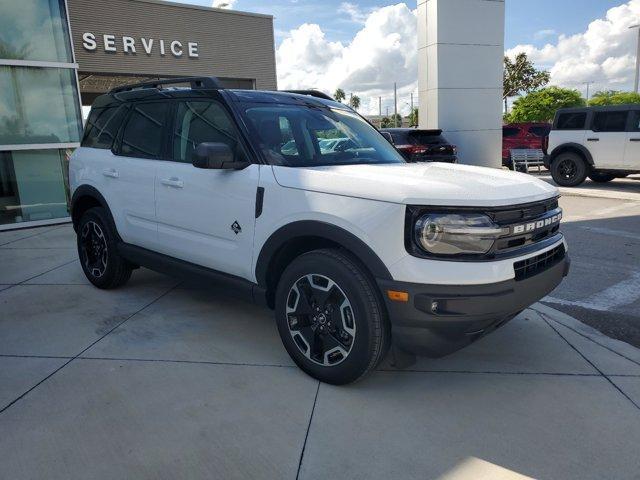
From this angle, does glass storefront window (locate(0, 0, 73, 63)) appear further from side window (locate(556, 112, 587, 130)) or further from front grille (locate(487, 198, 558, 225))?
side window (locate(556, 112, 587, 130))

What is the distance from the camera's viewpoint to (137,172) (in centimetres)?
425

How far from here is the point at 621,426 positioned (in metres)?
2.70

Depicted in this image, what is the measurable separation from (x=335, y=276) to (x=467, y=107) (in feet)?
52.7

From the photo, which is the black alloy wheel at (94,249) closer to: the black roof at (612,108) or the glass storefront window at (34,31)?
the glass storefront window at (34,31)

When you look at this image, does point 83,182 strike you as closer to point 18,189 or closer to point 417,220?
point 417,220

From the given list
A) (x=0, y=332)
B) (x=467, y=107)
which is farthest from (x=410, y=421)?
(x=467, y=107)

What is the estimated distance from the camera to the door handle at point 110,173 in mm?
4508

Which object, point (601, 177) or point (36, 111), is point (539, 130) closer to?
point (601, 177)

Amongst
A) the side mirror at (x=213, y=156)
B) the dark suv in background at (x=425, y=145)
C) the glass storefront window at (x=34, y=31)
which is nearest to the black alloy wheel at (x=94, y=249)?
the side mirror at (x=213, y=156)

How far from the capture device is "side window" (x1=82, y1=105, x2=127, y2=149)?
470 cm

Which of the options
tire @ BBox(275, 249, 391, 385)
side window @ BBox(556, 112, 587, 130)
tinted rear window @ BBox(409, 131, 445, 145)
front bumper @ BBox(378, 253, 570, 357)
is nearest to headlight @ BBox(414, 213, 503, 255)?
front bumper @ BBox(378, 253, 570, 357)

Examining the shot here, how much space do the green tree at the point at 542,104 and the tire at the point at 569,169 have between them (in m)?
39.9

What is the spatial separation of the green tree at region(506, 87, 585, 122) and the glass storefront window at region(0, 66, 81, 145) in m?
47.5

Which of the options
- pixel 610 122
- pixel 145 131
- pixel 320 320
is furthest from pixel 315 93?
pixel 610 122
